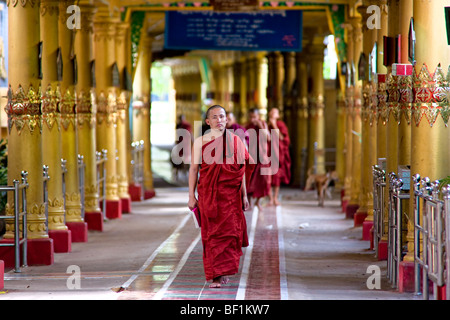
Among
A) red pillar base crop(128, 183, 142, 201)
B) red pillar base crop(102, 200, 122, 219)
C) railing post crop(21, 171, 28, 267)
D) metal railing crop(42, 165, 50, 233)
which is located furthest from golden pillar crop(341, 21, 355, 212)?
railing post crop(21, 171, 28, 267)

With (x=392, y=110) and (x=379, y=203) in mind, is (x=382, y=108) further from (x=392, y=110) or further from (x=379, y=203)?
(x=379, y=203)

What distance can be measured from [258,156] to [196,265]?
7.03 meters

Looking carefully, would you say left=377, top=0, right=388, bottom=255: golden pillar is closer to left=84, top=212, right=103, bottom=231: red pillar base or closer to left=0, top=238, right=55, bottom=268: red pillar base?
left=0, top=238, right=55, bottom=268: red pillar base

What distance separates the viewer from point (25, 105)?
10562 millimetres

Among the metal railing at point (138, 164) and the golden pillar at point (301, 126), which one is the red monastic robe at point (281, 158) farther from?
the golden pillar at point (301, 126)

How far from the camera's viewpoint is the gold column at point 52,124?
11711 millimetres

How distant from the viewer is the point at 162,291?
8.36m

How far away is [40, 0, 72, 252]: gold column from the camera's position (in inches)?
461

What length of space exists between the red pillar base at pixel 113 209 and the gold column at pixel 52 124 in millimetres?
3917

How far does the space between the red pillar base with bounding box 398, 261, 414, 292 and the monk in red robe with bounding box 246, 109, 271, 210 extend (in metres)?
8.11

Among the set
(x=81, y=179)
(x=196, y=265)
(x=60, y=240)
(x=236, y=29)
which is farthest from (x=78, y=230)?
(x=236, y=29)

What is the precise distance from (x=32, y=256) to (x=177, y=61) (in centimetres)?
3342

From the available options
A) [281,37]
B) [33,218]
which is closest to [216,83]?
[281,37]

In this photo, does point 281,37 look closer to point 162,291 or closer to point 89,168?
point 89,168
